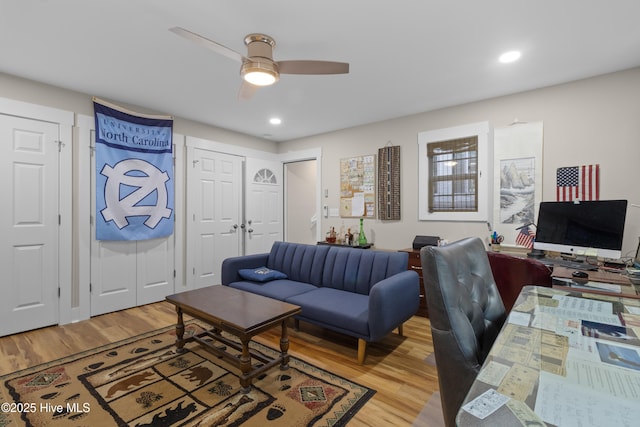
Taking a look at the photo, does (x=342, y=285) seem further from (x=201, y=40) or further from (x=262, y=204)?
(x=262, y=204)

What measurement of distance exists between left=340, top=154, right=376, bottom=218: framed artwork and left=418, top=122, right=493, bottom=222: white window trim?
0.72m

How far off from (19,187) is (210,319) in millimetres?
2552

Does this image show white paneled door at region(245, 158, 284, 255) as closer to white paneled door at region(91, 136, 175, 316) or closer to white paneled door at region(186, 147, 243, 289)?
white paneled door at region(186, 147, 243, 289)

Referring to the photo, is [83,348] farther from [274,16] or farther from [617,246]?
[617,246]

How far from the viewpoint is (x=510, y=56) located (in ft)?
8.25

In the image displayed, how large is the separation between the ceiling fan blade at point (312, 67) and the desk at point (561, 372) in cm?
184

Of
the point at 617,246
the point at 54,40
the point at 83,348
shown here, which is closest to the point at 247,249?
the point at 83,348

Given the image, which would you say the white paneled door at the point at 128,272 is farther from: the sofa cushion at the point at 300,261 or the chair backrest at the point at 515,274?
the chair backrest at the point at 515,274

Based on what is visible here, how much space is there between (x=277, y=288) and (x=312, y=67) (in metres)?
2.17

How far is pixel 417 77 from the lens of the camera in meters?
2.93

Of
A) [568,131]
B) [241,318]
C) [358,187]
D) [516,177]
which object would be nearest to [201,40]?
[241,318]

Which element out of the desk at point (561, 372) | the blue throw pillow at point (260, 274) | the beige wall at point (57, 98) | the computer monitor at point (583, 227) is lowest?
the blue throw pillow at point (260, 274)

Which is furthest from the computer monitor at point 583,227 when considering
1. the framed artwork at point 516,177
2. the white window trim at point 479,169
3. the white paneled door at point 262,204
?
the white paneled door at point 262,204

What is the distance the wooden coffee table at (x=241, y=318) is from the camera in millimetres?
2045
